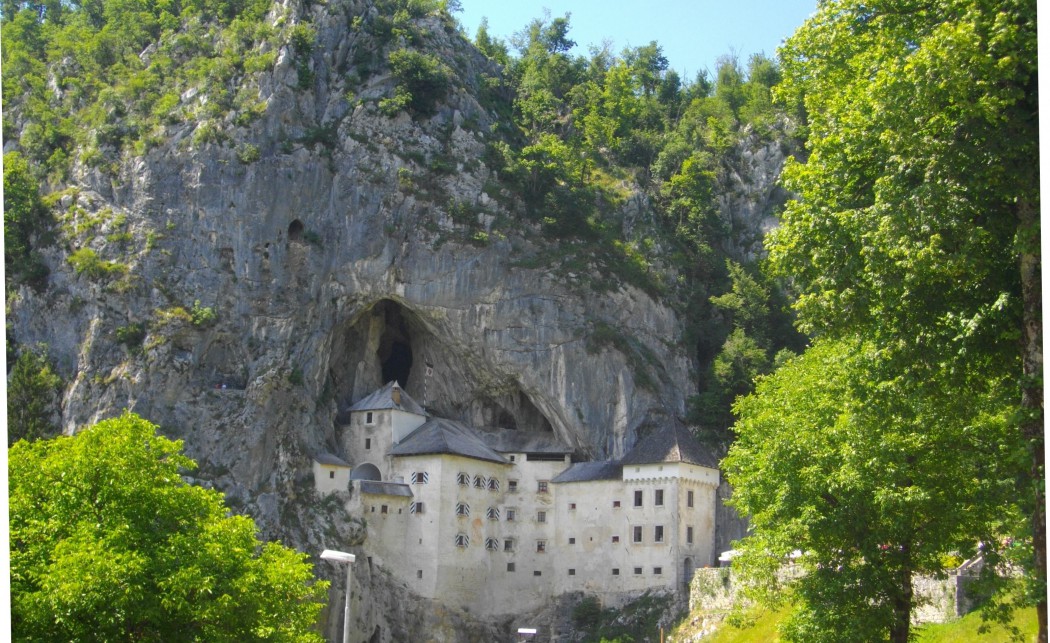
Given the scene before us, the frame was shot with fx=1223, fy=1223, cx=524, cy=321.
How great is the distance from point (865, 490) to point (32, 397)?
48574 mm

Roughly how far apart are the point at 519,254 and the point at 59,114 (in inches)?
1245

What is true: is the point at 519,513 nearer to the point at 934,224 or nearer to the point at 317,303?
the point at 317,303

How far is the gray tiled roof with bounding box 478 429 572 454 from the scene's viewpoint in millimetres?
73312

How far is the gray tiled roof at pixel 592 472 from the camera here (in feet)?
230

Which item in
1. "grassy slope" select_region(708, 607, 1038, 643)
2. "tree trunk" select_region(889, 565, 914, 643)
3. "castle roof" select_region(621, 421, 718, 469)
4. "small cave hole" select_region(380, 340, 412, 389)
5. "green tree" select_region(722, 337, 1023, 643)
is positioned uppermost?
"small cave hole" select_region(380, 340, 412, 389)

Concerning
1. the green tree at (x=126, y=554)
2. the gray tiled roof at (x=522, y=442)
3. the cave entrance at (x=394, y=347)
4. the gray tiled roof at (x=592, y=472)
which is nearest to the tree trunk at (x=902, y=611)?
the green tree at (x=126, y=554)

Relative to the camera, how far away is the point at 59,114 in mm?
79750

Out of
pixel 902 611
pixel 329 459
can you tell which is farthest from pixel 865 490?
pixel 329 459

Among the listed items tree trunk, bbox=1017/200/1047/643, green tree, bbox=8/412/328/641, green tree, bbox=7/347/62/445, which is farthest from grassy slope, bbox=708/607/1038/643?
green tree, bbox=7/347/62/445

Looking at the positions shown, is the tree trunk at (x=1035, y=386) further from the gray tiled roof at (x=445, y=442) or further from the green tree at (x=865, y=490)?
the gray tiled roof at (x=445, y=442)

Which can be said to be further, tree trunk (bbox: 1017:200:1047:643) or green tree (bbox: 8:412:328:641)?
green tree (bbox: 8:412:328:641)

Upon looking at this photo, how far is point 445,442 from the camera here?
231ft

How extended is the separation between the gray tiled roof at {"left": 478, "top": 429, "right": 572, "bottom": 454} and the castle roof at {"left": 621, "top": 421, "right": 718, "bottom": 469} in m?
4.72

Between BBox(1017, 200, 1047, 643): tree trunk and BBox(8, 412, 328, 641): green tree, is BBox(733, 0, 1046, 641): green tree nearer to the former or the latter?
BBox(1017, 200, 1047, 643): tree trunk
